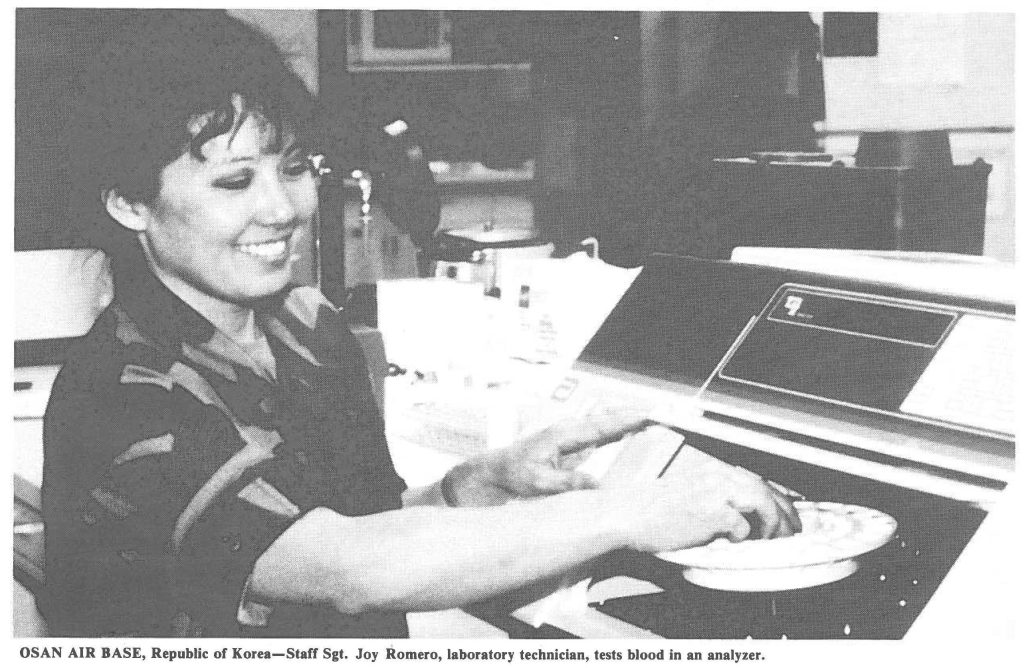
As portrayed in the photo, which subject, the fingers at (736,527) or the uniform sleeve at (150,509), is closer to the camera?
the fingers at (736,527)

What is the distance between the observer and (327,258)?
1.56 meters

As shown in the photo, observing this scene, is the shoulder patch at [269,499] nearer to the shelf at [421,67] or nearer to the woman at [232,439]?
the woman at [232,439]

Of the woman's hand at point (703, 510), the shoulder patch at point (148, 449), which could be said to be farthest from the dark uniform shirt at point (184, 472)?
the woman's hand at point (703, 510)

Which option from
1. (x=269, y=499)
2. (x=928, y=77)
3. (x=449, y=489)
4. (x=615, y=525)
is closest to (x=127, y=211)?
(x=269, y=499)

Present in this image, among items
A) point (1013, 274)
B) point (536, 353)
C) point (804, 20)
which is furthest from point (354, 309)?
point (1013, 274)

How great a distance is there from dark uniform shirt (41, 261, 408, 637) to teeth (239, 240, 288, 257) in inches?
2.6

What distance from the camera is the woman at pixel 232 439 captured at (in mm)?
1354

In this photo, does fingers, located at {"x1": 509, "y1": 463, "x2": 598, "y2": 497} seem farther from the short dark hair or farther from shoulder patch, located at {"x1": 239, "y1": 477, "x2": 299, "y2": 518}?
the short dark hair

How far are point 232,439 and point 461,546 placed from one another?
325 mm

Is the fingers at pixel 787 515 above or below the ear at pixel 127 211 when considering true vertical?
below

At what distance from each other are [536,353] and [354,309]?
27 cm

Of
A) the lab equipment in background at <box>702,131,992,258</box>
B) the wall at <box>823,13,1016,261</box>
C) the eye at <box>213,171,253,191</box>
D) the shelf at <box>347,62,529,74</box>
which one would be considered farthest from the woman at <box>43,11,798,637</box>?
the wall at <box>823,13,1016,261</box>

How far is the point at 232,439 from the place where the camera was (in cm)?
141

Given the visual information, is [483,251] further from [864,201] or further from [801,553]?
[801,553]
